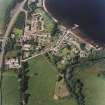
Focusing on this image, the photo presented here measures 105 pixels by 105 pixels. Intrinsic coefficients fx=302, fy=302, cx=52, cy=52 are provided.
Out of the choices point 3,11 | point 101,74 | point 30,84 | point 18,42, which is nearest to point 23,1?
point 3,11

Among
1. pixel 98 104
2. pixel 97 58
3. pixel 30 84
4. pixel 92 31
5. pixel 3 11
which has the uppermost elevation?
pixel 3 11

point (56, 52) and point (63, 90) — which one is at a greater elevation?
point (56, 52)

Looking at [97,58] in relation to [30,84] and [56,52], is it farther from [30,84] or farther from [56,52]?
[30,84]

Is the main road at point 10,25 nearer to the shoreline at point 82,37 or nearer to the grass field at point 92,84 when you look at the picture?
the shoreline at point 82,37

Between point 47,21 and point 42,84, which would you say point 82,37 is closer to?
point 47,21

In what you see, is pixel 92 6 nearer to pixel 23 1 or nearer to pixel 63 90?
pixel 23 1

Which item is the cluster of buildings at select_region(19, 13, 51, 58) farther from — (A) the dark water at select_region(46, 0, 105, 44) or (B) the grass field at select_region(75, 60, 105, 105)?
(B) the grass field at select_region(75, 60, 105, 105)

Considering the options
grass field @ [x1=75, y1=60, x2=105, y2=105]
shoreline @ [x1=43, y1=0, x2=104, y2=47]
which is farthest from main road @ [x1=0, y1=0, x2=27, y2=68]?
grass field @ [x1=75, y1=60, x2=105, y2=105]
